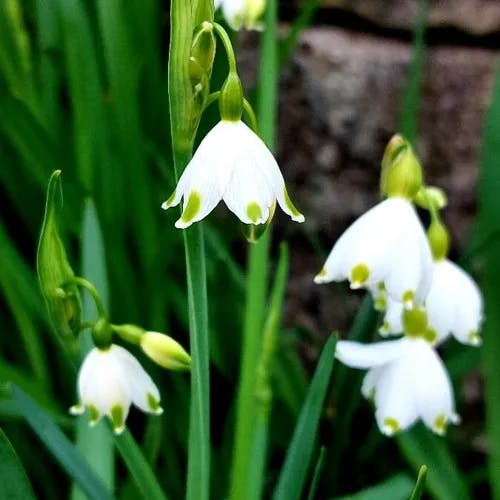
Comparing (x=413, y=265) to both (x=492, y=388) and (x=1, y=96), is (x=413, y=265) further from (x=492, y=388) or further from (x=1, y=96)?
(x=1, y=96)

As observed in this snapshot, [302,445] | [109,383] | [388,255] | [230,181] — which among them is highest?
[230,181]

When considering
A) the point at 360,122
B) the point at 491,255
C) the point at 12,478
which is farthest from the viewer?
the point at 360,122

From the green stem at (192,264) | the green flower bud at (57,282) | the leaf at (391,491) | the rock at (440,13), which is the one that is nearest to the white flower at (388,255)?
the green stem at (192,264)

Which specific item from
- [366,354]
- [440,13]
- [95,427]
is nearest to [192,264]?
[366,354]

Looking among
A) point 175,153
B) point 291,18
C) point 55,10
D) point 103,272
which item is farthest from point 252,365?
point 291,18

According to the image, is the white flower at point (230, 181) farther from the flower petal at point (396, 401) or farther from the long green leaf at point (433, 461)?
the long green leaf at point (433, 461)

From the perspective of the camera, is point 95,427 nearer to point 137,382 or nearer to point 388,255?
point 137,382

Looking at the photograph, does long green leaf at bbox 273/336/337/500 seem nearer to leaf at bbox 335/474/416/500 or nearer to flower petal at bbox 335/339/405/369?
flower petal at bbox 335/339/405/369
